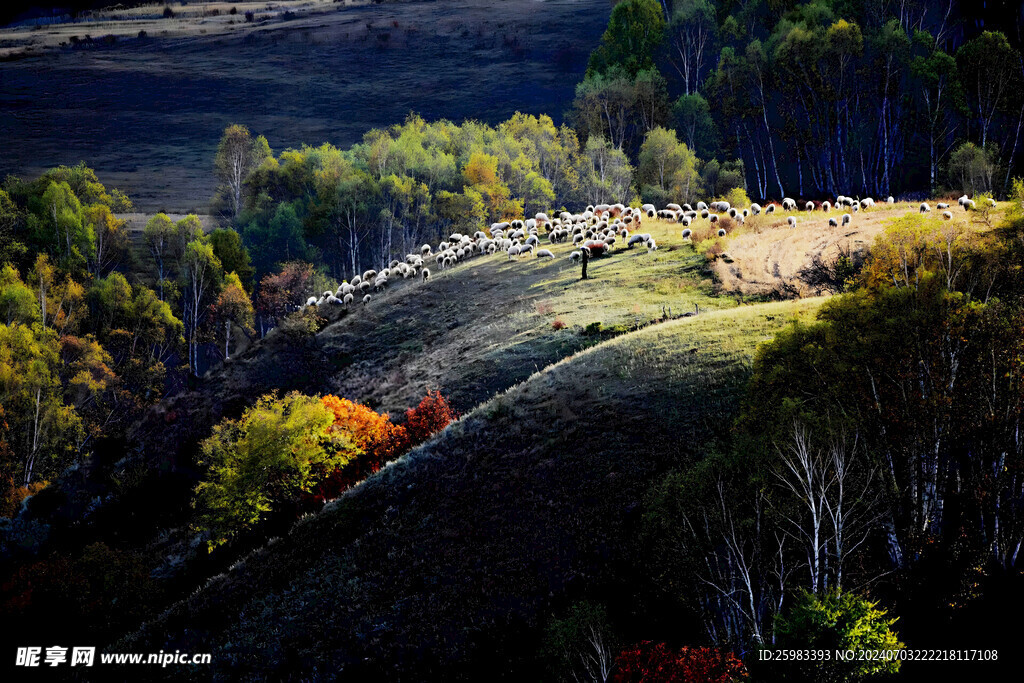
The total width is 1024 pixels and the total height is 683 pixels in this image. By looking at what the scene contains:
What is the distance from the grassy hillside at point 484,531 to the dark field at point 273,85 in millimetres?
108838

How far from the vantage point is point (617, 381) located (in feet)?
129

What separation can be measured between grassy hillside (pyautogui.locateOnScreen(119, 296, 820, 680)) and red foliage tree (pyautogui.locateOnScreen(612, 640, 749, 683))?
365 cm

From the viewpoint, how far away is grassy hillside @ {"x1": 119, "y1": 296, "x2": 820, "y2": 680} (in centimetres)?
2980

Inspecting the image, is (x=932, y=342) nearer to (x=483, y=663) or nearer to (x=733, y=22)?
(x=483, y=663)

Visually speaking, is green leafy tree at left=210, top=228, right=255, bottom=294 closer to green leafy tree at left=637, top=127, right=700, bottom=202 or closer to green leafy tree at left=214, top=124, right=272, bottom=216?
green leafy tree at left=214, top=124, right=272, bottom=216

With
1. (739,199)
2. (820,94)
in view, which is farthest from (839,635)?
(820,94)

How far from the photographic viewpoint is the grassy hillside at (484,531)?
1173 inches

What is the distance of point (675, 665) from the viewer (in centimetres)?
2422

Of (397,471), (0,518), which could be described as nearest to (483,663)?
(397,471)

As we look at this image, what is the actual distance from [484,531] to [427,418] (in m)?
13.9

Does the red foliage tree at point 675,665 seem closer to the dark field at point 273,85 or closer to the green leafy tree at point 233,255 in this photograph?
the green leafy tree at point 233,255

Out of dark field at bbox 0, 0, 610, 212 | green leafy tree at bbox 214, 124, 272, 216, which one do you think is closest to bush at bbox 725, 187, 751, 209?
dark field at bbox 0, 0, 610, 212

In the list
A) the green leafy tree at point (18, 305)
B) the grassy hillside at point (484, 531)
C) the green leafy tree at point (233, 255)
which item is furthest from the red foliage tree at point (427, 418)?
the green leafy tree at point (233, 255)

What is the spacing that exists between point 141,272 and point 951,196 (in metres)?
101
